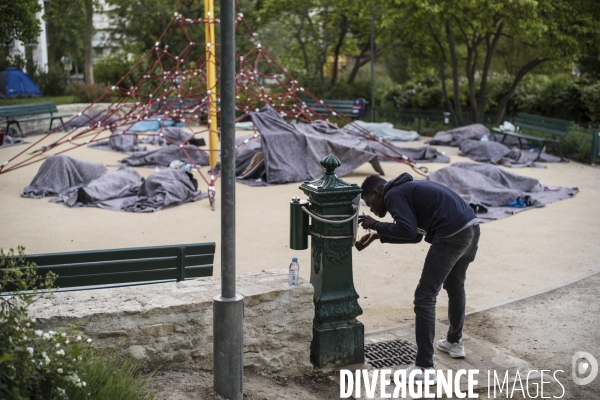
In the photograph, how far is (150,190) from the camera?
12016mm

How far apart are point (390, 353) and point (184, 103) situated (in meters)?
19.3

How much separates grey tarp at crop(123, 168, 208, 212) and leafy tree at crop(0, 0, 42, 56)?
20.1 feet

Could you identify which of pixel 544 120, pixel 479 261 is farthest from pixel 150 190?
pixel 544 120

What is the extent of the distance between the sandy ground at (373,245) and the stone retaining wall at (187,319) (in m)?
1.39

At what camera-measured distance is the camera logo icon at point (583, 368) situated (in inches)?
205

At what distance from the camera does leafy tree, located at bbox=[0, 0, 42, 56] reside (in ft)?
52.7

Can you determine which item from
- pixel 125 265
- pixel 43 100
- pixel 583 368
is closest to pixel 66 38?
pixel 43 100

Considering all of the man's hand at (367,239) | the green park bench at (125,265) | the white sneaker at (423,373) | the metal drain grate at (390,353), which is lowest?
the metal drain grate at (390,353)

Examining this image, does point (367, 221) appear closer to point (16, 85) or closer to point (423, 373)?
point (423, 373)

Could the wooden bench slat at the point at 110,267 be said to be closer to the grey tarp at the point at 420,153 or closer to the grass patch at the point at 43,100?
the grey tarp at the point at 420,153

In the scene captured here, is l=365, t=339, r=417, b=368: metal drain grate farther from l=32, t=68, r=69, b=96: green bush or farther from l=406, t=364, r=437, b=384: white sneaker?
l=32, t=68, r=69, b=96: green bush

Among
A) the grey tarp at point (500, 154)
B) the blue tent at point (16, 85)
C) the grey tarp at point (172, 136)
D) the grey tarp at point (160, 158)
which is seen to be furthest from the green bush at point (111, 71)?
the grey tarp at point (500, 154)

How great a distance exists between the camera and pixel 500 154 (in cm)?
1655

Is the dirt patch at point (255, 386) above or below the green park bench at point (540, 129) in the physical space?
below
